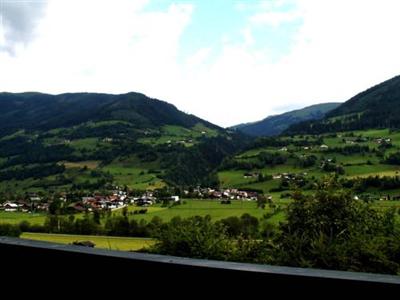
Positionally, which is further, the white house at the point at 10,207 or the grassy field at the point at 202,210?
the white house at the point at 10,207

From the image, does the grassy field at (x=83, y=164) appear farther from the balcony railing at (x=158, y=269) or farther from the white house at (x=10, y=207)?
the balcony railing at (x=158, y=269)

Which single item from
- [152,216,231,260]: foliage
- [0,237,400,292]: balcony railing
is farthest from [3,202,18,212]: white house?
[0,237,400,292]: balcony railing

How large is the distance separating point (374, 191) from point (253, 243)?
228 feet

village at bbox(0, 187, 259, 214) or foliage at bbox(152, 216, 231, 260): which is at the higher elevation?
foliage at bbox(152, 216, 231, 260)

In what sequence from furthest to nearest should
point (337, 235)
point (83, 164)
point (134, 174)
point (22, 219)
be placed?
point (83, 164) < point (134, 174) < point (22, 219) < point (337, 235)

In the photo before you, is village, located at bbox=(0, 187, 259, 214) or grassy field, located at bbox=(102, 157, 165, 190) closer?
village, located at bbox=(0, 187, 259, 214)

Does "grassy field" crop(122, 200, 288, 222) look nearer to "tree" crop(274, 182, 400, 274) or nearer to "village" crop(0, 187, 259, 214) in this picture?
"village" crop(0, 187, 259, 214)

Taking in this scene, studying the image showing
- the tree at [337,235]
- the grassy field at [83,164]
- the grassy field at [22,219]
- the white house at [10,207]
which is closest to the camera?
the tree at [337,235]

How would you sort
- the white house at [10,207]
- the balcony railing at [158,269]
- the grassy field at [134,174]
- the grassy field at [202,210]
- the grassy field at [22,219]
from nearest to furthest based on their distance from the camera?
the balcony railing at [158,269], the grassy field at [22,219], the grassy field at [202,210], the white house at [10,207], the grassy field at [134,174]

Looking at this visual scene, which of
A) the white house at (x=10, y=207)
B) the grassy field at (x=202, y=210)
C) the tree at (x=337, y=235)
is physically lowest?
the grassy field at (x=202, y=210)

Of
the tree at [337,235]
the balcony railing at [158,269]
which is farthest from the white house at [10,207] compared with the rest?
the balcony railing at [158,269]

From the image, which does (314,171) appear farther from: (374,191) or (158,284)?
(158,284)

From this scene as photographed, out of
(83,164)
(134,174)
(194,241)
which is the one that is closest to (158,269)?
(194,241)

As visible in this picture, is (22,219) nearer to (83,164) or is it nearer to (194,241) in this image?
(194,241)
